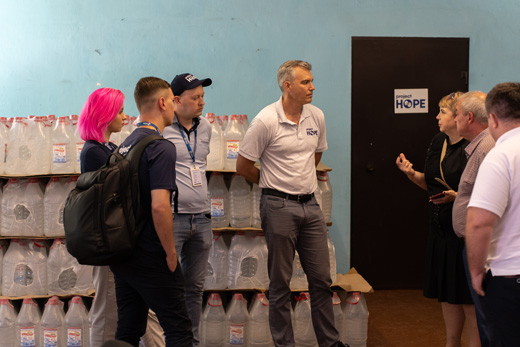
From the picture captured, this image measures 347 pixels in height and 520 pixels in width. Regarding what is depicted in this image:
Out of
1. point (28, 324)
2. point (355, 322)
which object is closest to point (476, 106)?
point (355, 322)

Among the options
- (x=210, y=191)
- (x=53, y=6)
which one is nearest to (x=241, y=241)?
(x=210, y=191)

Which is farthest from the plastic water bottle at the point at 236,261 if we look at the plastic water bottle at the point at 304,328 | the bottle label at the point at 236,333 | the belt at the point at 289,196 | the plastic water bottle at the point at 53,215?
the plastic water bottle at the point at 53,215

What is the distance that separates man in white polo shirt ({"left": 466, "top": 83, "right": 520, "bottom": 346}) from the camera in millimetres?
1863

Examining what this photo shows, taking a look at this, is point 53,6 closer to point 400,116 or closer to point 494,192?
point 400,116

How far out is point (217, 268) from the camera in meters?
3.66

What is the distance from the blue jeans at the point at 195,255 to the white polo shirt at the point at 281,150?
453mm

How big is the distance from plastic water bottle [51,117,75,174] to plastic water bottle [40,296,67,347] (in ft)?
2.82

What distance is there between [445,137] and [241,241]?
4.93 ft

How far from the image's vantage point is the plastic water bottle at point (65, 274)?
3.58m

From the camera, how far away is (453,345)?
3.12 meters

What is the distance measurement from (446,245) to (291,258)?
0.88 meters

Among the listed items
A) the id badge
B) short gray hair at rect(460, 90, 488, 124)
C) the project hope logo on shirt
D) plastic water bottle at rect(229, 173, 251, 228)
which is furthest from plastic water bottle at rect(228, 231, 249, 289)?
short gray hair at rect(460, 90, 488, 124)

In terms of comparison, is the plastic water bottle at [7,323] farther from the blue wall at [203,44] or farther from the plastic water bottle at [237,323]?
the blue wall at [203,44]

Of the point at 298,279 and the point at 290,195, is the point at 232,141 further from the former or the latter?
→ the point at 298,279
